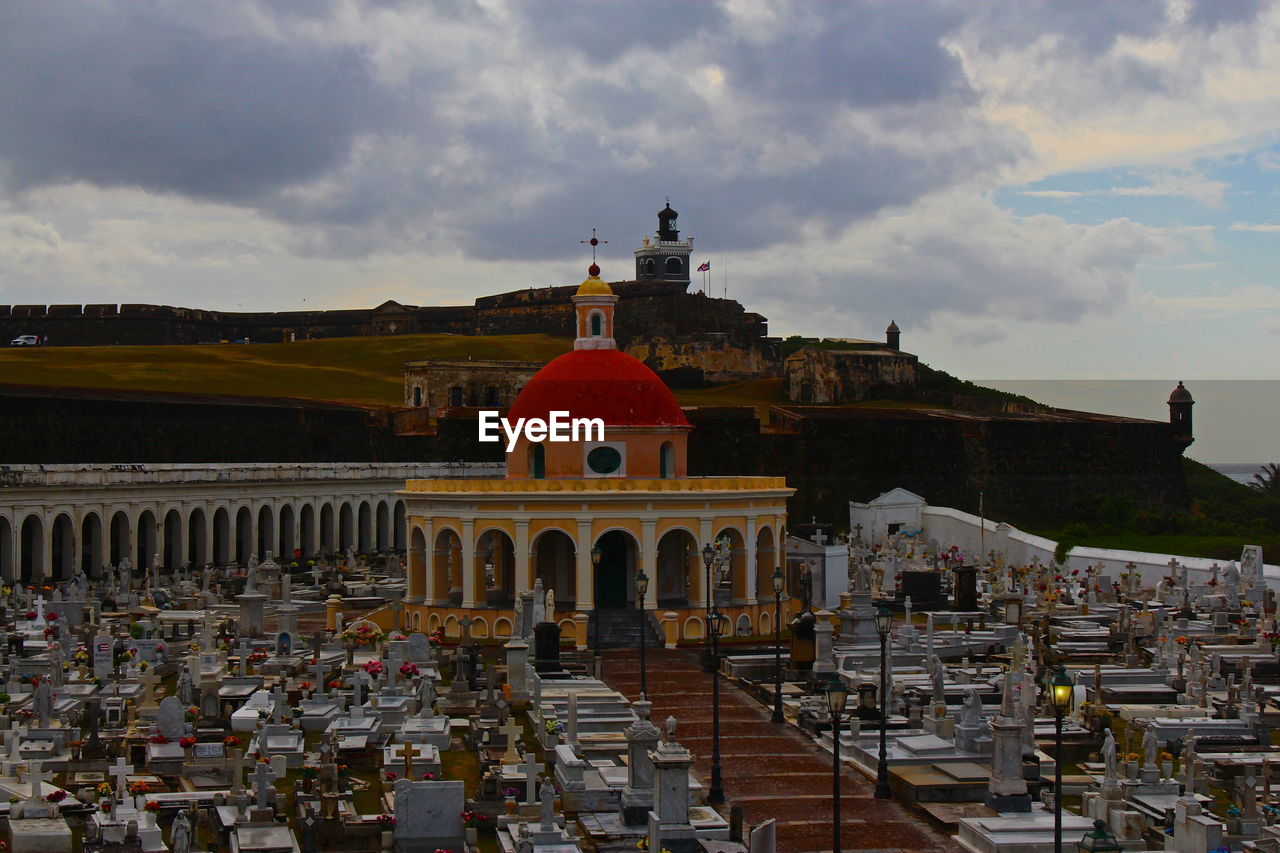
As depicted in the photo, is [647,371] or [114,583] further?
[114,583]

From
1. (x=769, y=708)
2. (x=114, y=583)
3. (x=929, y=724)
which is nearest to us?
(x=929, y=724)

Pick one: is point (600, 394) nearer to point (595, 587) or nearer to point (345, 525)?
point (595, 587)

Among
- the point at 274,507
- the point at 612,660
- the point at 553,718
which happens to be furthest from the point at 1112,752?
the point at 274,507

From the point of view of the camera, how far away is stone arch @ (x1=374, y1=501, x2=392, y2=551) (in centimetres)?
6550

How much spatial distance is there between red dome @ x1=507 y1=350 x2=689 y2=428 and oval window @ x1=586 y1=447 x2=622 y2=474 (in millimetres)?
597

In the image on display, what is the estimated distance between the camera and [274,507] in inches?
2317

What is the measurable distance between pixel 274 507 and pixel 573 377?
2116cm

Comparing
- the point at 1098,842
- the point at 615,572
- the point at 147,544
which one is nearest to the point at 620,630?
the point at 615,572

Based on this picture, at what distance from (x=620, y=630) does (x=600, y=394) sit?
5.93 meters

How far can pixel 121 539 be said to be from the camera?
52.0 m

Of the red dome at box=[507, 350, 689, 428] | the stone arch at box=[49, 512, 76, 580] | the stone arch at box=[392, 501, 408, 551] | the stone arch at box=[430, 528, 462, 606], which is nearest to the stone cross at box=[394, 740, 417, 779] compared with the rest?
the stone arch at box=[430, 528, 462, 606]

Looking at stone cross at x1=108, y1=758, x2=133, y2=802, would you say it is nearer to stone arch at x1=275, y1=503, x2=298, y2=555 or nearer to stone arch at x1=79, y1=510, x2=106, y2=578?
stone arch at x1=79, y1=510, x2=106, y2=578

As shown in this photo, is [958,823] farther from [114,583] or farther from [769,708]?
[114,583]

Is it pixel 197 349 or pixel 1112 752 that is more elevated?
pixel 197 349
